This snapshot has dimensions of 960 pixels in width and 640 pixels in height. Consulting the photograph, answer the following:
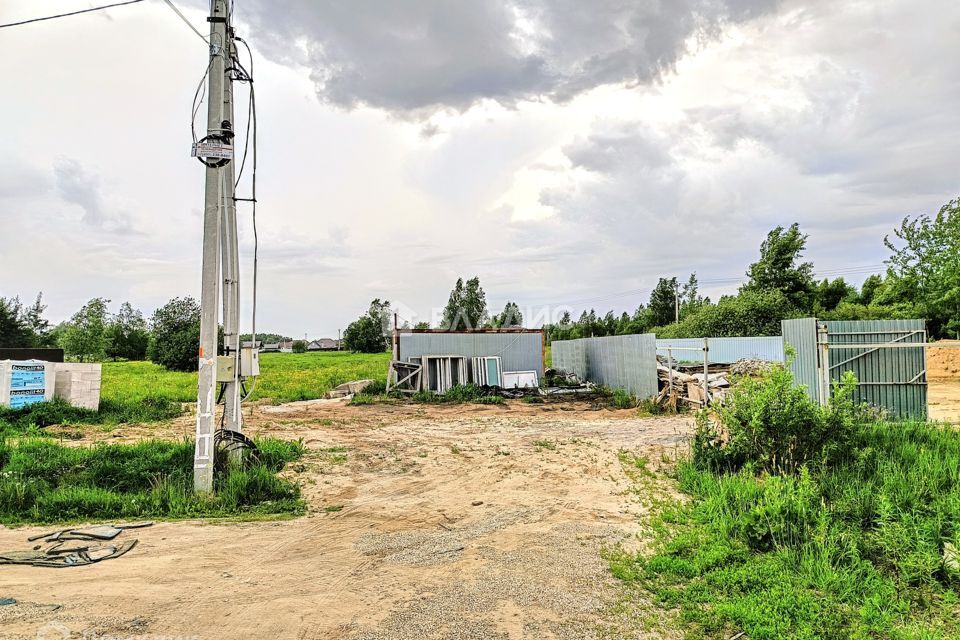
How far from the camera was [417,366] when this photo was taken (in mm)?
20188

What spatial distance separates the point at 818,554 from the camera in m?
4.42

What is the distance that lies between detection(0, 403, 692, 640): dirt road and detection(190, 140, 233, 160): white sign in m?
3.97

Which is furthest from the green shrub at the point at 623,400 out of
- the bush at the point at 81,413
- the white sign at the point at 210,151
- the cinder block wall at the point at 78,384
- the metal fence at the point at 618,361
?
the cinder block wall at the point at 78,384

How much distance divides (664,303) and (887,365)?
145 feet

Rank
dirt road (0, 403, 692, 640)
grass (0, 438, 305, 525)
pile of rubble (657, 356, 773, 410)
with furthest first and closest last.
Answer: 1. pile of rubble (657, 356, 773, 410)
2. grass (0, 438, 305, 525)
3. dirt road (0, 403, 692, 640)

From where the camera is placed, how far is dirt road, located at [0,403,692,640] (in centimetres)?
359

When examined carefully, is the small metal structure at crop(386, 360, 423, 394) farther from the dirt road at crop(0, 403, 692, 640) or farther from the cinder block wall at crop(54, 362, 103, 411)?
the dirt road at crop(0, 403, 692, 640)

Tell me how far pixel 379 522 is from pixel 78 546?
2.62m

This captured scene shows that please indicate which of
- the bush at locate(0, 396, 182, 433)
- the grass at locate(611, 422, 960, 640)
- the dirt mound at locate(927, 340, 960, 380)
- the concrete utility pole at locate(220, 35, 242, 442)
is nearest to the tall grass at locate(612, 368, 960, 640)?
the grass at locate(611, 422, 960, 640)

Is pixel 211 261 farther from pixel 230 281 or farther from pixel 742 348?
pixel 742 348

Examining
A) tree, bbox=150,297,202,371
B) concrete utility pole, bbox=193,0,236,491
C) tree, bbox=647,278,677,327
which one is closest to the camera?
concrete utility pole, bbox=193,0,236,491

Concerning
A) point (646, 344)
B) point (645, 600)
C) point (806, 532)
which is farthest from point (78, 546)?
point (646, 344)

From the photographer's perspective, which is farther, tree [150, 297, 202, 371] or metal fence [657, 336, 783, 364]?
tree [150, 297, 202, 371]

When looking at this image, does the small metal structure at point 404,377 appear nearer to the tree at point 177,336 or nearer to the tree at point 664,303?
the tree at point 177,336
